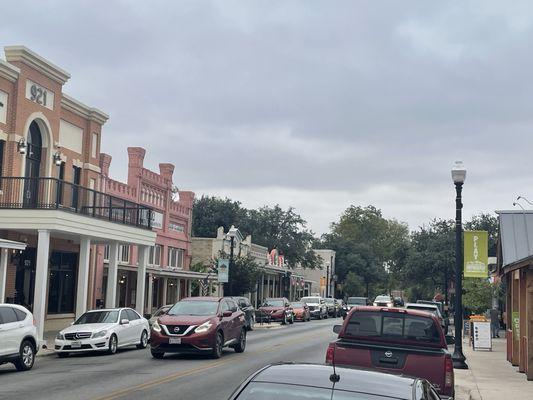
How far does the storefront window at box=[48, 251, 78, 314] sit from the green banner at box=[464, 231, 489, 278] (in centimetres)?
1846

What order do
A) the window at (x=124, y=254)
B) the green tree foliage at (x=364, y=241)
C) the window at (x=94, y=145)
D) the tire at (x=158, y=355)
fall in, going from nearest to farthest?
the tire at (x=158, y=355)
the window at (x=94, y=145)
the window at (x=124, y=254)
the green tree foliage at (x=364, y=241)

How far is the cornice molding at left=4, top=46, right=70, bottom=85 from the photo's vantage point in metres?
27.9

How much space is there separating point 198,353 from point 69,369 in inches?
166

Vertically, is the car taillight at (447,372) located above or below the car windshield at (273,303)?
below

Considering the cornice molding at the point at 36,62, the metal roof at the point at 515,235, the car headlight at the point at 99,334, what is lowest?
the car headlight at the point at 99,334

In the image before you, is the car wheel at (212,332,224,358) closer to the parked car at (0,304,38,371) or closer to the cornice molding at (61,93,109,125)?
the parked car at (0,304,38,371)

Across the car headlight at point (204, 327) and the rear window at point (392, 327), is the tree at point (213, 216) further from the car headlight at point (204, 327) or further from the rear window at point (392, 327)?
the rear window at point (392, 327)

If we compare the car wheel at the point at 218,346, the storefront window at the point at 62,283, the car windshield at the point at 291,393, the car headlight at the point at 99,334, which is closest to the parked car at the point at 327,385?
the car windshield at the point at 291,393

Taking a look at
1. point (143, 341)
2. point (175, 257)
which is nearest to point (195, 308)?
point (143, 341)

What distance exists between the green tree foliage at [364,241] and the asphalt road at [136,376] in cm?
8240

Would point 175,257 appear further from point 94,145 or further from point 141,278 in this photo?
point 141,278

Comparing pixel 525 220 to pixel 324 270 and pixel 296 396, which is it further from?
pixel 324 270

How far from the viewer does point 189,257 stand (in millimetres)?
52531

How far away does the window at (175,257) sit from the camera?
49.1 meters
